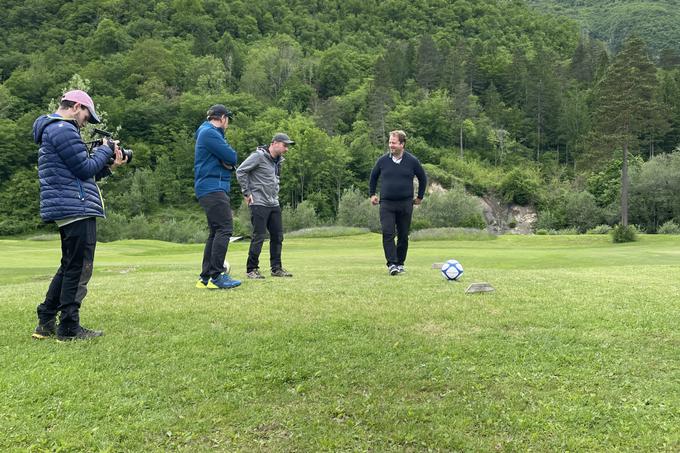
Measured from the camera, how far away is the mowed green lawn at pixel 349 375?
3.58 metres

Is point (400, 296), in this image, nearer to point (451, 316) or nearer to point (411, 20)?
point (451, 316)

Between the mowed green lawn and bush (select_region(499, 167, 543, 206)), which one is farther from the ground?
bush (select_region(499, 167, 543, 206))

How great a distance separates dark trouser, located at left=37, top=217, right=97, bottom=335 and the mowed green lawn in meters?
0.38

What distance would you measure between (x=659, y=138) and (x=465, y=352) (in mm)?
98462

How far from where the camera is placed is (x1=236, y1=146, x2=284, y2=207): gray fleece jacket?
9.99 metres

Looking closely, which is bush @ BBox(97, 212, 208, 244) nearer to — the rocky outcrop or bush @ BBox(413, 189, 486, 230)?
bush @ BBox(413, 189, 486, 230)

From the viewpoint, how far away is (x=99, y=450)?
3.38 m

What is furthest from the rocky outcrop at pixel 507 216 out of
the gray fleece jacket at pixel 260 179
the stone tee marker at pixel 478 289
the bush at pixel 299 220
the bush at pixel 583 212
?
the stone tee marker at pixel 478 289

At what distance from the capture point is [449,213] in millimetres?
53344

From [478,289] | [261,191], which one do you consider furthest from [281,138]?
[478,289]

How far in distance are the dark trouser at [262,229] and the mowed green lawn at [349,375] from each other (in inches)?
104

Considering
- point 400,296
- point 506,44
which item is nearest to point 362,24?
point 506,44

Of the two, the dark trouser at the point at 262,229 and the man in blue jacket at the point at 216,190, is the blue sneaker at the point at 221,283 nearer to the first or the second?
the man in blue jacket at the point at 216,190

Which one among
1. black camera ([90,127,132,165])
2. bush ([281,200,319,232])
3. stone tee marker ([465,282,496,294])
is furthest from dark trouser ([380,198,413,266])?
bush ([281,200,319,232])
